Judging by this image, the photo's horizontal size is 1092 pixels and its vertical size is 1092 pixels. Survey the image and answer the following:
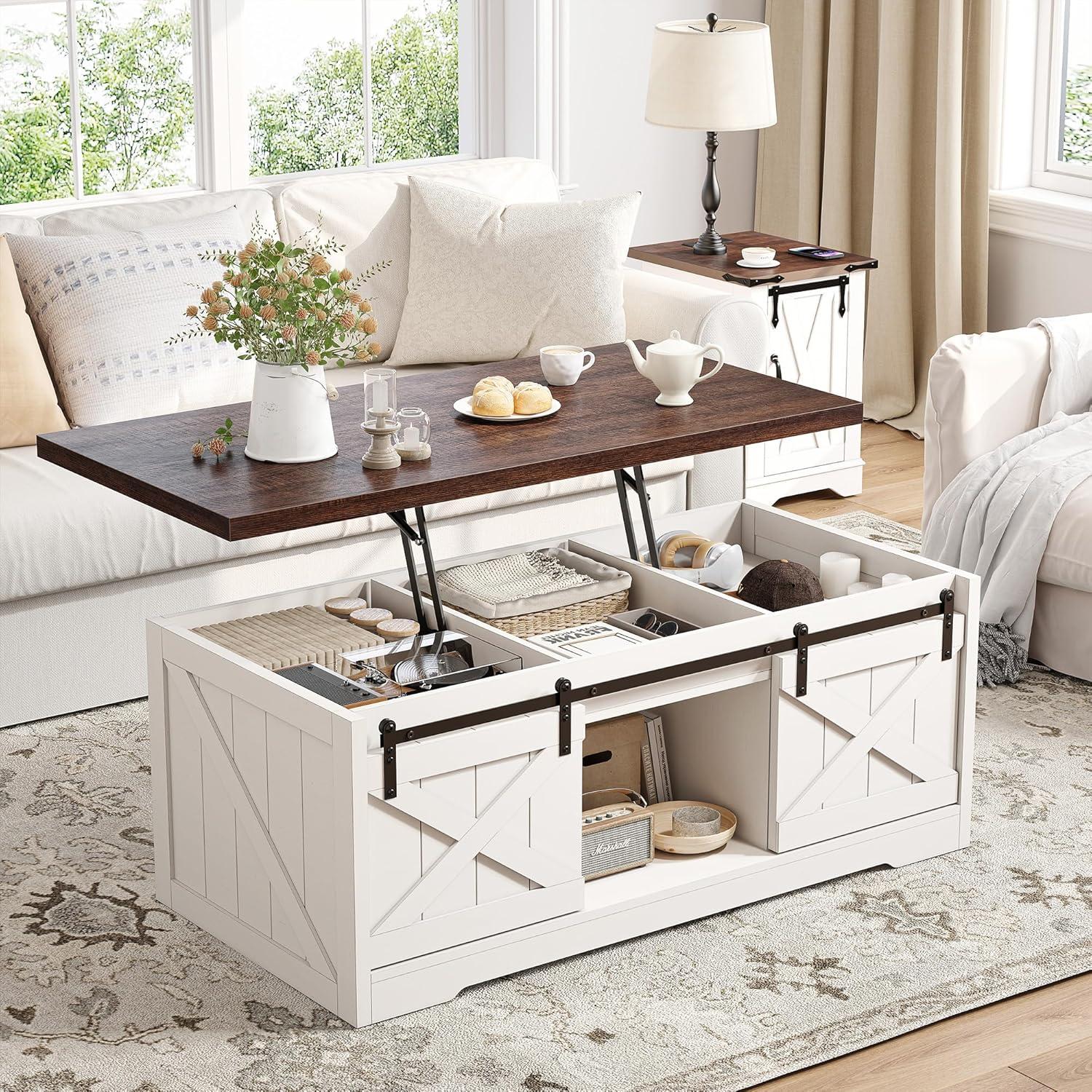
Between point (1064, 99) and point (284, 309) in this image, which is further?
point (1064, 99)

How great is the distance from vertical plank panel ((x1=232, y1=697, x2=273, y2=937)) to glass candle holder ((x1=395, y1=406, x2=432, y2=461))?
0.47 metres

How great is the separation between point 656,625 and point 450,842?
53cm

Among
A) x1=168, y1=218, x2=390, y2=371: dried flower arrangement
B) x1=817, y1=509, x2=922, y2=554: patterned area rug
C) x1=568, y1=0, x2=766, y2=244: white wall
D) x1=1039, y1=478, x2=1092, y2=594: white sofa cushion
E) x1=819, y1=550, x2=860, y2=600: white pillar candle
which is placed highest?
x1=568, y1=0, x2=766, y2=244: white wall

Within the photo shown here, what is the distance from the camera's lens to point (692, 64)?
4.29 m

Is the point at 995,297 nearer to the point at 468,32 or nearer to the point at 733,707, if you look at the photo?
the point at 468,32

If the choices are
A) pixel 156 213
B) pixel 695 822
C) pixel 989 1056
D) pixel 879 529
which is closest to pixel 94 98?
pixel 156 213

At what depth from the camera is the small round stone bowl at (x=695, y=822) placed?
266cm

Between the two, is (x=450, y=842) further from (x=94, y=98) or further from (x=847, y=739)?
(x=94, y=98)

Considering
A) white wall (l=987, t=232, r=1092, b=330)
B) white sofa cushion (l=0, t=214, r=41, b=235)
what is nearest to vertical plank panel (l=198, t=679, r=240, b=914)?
white sofa cushion (l=0, t=214, r=41, b=235)

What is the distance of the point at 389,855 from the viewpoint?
2305 mm

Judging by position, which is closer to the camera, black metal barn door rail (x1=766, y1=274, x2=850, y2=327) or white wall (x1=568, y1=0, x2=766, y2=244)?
black metal barn door rail (x1=766, y1=274, x2=850, y2=327)

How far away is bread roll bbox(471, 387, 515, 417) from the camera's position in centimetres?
285

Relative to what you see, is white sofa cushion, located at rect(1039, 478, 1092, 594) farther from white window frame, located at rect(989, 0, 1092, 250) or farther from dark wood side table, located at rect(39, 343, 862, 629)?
white window frame, located at rect(989, 0, 1092, 250)

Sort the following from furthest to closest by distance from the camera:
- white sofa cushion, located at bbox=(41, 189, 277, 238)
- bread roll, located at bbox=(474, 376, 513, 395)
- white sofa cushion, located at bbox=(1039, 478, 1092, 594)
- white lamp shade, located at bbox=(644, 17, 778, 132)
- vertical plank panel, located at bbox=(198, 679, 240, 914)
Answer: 1. white lamp shade, located at bbox=(644, 17, 778, 132)
2. white sofa cushion, located at bbox=(41, 189, 277, 238)
3. white sofa cushion, located at bbox=(1039, 478, 1092, 594)
4. bread roll, located at bbox=(474, 376, 513, 395)
5. vertical plank panel, located at bbox=(198, 679, 240, 914)
